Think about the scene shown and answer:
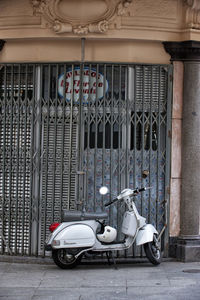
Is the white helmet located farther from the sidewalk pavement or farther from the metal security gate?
the metal security gate

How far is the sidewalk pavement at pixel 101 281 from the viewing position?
27.3 ft

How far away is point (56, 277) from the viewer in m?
9.40

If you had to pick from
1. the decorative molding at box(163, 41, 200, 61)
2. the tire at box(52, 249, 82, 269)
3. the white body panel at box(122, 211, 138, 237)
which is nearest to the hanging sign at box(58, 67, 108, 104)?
the decorative molding at box(163, 41, 200, 61)

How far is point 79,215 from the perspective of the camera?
9.88 metres

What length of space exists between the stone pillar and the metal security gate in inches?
11.5

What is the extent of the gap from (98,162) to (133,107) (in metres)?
1.06

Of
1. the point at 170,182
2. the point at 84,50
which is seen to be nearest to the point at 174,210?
the point at 170,182

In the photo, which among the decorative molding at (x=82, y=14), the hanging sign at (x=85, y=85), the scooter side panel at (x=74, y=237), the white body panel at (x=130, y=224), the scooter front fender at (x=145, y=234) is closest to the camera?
the scooter side panel at (x=74, y=237)

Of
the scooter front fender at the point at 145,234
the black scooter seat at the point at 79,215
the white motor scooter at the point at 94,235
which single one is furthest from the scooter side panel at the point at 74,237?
the scooter front fender at the point at 145,234

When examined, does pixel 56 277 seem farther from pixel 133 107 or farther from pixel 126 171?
pixel 133 107

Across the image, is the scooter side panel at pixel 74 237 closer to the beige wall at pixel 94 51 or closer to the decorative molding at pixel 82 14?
the beige wall at pixel 94 51

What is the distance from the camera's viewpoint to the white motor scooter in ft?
31.9

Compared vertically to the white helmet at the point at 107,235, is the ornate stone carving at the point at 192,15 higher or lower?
higher

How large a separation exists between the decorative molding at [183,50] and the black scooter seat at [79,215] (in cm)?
283
